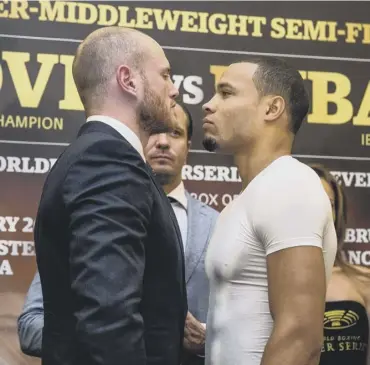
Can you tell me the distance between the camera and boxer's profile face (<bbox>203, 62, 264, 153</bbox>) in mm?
1843

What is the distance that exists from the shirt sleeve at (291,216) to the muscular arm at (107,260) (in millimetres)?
369

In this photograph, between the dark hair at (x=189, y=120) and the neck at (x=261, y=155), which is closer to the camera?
the neck at (x=261, y=155)

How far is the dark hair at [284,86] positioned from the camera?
1861 mm

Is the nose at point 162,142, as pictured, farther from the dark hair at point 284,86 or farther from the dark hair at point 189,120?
the dark hair at point 284,86

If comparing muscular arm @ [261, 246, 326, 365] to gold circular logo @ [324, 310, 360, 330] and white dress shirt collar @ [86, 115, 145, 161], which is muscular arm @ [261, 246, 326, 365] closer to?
white dress shirt collar @ [86, 115, 145, 161]

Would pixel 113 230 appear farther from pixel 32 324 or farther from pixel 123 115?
pixel 32 324

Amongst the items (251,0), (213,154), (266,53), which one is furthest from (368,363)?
(251,0)

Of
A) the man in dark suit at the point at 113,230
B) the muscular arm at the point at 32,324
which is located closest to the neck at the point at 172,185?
the muscular arm at the point at 32,324

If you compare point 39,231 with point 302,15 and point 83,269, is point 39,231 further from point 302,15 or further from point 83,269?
point 302,15

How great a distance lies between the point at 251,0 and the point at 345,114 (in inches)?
22.4

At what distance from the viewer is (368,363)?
2613mm

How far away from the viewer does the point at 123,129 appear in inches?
55.3

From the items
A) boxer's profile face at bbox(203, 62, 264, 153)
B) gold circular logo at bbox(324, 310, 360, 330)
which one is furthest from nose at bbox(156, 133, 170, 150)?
gold circular logo at bbox(324, 310, 360, 330)

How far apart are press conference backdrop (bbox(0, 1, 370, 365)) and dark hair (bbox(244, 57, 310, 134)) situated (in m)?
0.86
